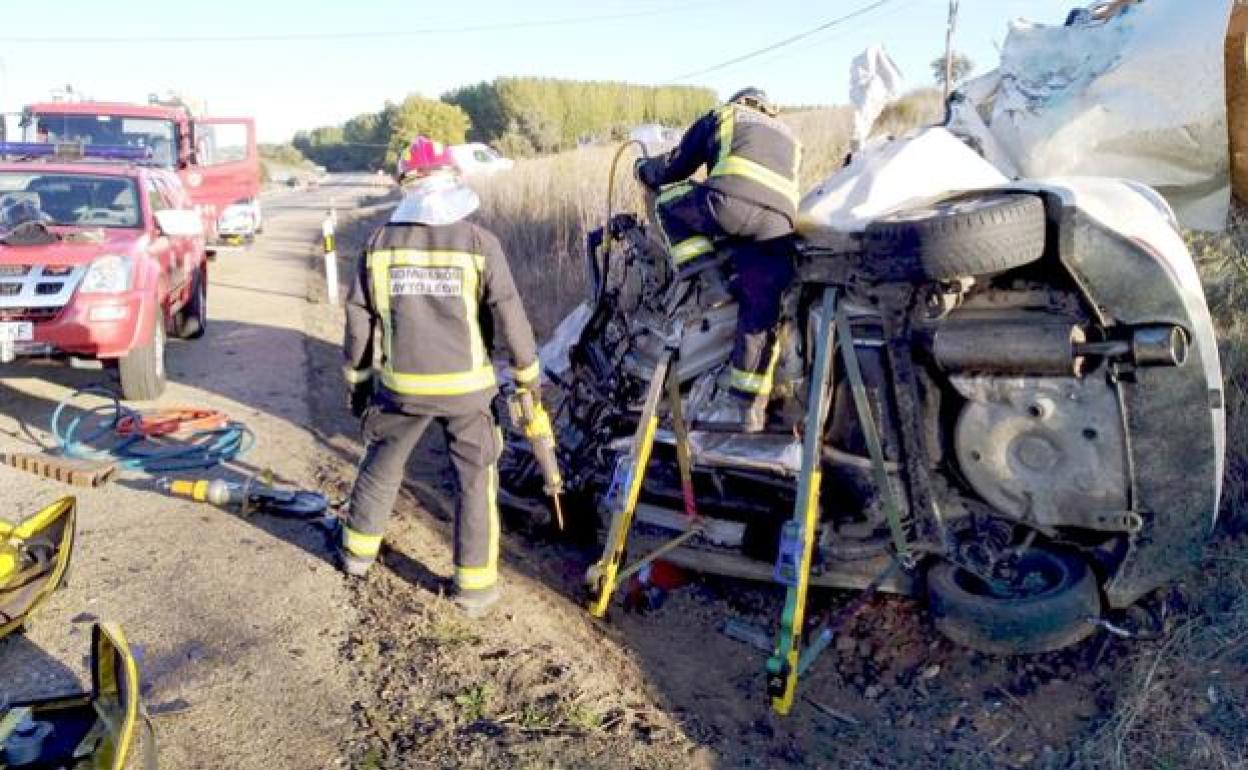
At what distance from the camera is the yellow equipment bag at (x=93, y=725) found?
2723 mm

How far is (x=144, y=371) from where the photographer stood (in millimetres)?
7148

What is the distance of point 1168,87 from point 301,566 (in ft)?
15.7

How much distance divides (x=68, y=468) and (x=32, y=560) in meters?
1.77

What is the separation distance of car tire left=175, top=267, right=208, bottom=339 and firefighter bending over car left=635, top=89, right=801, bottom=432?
5.99 metres

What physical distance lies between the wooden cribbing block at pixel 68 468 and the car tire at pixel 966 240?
4.20 meters

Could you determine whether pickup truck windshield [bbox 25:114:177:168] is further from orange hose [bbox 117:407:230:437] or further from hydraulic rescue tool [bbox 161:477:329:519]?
hydraulic rescue tool [bbox 161:477:329:519]

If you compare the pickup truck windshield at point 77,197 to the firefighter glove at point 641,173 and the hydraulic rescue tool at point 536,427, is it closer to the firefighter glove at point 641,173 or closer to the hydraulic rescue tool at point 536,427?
the firefighter glove at point 641,173

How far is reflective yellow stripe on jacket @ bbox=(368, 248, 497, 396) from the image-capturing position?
14.0 ft

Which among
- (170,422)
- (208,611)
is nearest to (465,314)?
(208,611)

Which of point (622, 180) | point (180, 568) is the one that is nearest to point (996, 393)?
point (180, 568)

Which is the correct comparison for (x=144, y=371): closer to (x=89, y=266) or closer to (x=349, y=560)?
(x=89, y=266)

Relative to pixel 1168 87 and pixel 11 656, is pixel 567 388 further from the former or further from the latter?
pixel 1168 87

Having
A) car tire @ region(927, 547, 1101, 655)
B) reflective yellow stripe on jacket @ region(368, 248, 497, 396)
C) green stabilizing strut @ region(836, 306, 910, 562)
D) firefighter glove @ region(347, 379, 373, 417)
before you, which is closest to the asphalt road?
firefighter glove @ region(347, 379, 373, 417)

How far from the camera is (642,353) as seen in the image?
5.20 m
